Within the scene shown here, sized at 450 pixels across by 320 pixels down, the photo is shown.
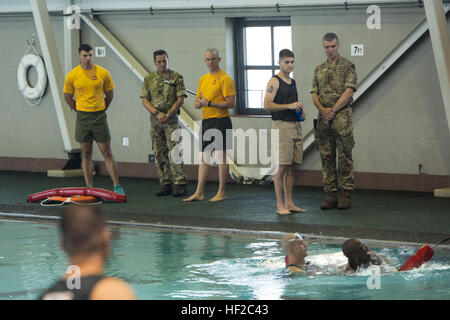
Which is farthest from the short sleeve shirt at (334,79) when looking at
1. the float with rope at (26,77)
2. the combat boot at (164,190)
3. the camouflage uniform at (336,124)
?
the float with rope at (26,77)

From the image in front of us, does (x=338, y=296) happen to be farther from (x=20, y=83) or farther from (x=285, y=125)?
(x=20, y=83)

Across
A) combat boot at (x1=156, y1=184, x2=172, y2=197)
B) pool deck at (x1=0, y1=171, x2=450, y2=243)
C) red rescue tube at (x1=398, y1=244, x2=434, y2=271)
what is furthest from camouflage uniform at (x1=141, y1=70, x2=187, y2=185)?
red rescue tube at (x1=398, y1=244, x2=434, y2=271)

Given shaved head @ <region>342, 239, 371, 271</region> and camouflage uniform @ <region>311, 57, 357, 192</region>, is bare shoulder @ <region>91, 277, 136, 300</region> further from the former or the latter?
camouflage uniform @ <region>311, 57, 357, 192</region>

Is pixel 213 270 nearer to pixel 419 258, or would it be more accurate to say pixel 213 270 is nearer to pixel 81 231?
pixel 419 258

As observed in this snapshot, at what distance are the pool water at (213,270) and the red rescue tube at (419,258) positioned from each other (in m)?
0.06

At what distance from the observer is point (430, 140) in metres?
11.7

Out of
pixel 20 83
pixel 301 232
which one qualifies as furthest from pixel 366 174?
pixel 20 83

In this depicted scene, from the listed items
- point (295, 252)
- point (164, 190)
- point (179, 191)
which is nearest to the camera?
point (295, 252)

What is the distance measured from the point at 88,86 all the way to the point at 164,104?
1.04m

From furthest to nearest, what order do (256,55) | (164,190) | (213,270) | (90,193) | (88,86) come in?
1. (256,55)
2. (164,190)
3. (88,86)
4. (90,193)
5. (213,270)

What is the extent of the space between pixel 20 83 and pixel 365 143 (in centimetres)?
636

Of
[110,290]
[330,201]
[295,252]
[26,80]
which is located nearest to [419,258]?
[295,252]

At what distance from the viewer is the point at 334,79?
1011 cm

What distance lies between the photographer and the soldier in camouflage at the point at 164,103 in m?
11.4
